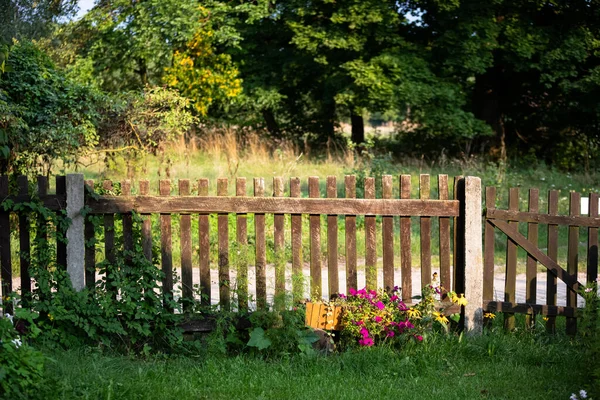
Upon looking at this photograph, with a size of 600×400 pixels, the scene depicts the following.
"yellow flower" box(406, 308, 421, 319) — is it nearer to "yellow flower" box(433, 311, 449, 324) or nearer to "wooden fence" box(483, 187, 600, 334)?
"yellow flower" box(433, 311, 449, 324)

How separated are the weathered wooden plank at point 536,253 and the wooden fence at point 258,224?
1.08ft

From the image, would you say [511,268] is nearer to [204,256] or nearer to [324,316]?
[324,316]

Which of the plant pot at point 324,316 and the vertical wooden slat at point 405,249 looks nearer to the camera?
the plant pot at point 324,316

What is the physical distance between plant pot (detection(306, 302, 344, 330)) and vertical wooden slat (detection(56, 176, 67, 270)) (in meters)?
2.10

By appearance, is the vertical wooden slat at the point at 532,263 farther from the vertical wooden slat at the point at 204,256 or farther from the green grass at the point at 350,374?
the vertical wooden slat at the point at 204,256

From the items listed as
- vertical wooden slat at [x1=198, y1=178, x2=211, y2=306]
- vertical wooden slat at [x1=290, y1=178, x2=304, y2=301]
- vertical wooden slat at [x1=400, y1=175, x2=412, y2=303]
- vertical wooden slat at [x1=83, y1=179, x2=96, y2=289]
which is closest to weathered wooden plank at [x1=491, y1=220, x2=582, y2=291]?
vertical wooden slat at [x1=400, y1=175, x2=412, y2=303]

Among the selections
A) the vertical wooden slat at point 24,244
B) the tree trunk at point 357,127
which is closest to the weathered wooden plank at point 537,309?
the vertical wooden slat at point 24,244

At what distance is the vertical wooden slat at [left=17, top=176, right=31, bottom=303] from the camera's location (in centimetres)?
616

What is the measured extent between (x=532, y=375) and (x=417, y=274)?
4.96 meters

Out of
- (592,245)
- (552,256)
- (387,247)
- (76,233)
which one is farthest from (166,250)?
(592,245)

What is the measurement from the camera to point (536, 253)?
21.7ft

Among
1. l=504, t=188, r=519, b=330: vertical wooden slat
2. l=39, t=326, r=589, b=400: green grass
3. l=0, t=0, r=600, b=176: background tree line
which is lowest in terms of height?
l=39, t=326, r=589, b=400: green grass

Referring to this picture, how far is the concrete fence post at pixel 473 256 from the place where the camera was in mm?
6383

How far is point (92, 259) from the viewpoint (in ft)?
20.8
